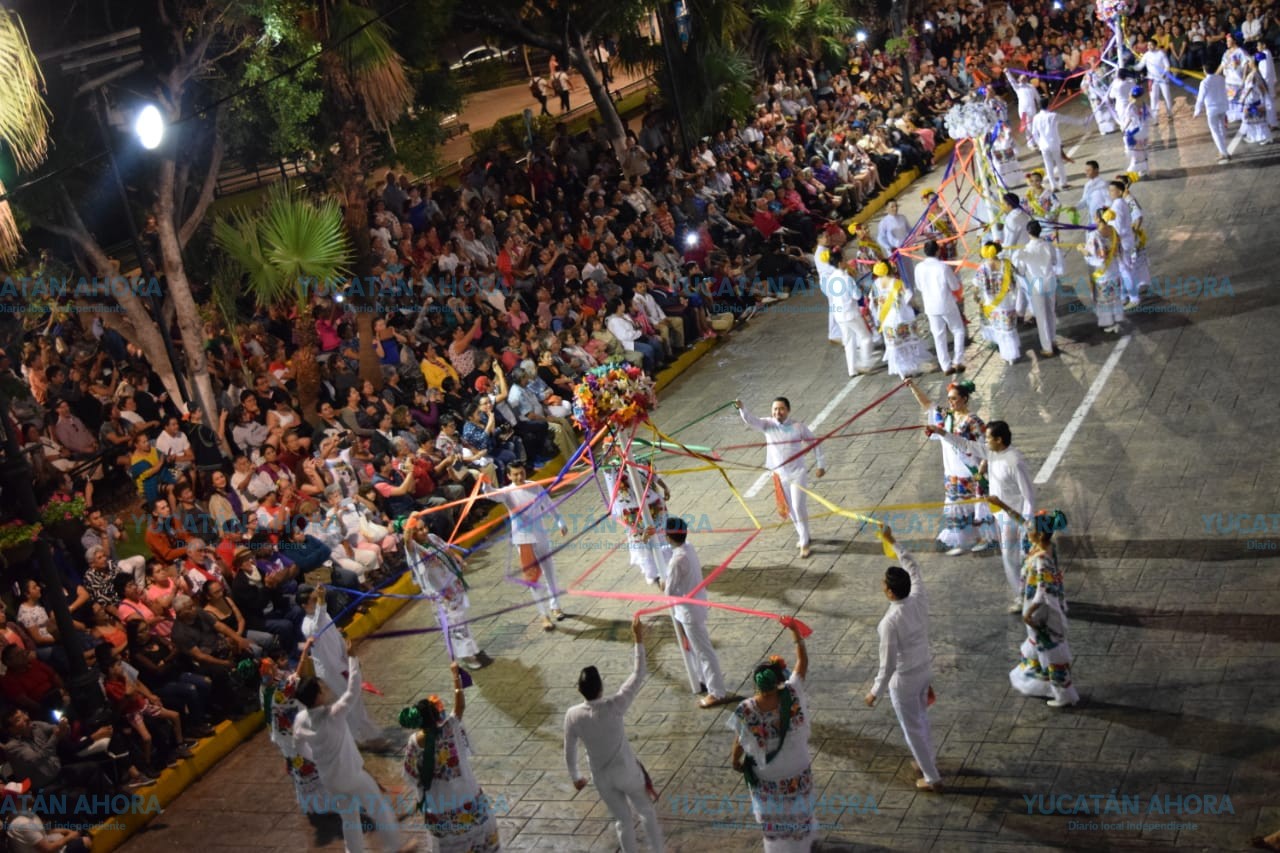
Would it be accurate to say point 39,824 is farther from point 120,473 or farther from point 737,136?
point 737,136

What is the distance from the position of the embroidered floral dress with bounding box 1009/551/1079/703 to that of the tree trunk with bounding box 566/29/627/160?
1575 cm

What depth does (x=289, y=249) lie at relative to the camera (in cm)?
1603

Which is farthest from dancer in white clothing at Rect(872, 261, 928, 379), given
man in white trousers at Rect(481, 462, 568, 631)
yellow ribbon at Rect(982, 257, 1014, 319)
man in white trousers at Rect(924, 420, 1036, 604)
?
man in white trousers at Rect(481, 462, 568, 631)

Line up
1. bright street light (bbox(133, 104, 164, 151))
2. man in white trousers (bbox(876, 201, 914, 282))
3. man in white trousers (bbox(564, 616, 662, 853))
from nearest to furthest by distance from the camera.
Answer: man in white trousers (bbox(564, 616, 662, 853)) → bright street light (bbox(133, 104, 164, 151)) → man in white trousers (bbox(876, 201, 914, 282))

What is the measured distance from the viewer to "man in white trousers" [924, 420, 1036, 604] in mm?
10891

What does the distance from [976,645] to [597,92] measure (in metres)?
15.4

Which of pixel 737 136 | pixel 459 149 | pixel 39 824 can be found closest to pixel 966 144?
pixel 737 136

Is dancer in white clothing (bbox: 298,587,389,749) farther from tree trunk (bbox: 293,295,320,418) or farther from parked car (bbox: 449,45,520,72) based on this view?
parked car (bbox: 449,45,520,72)

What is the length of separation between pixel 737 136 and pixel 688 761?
1705 centimetres

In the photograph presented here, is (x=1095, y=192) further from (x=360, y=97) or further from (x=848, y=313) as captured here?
(x=360, y=97)

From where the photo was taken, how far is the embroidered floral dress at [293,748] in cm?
1021

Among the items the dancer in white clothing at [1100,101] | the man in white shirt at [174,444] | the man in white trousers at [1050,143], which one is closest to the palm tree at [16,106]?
the man in white shirt at [174,444]

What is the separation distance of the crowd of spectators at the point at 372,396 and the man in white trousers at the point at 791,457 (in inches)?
118

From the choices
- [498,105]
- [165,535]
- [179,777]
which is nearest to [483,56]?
[498,105]
